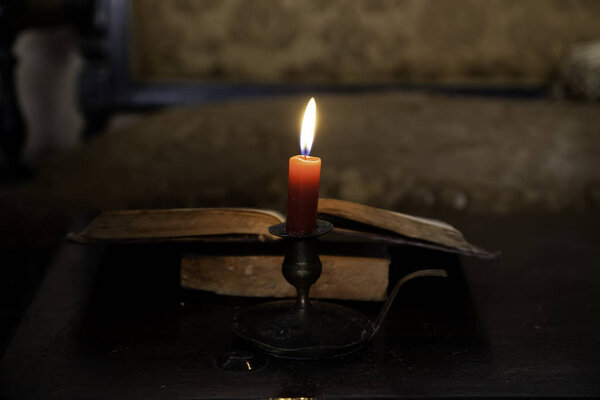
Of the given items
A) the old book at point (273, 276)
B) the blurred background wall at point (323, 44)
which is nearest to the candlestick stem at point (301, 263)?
the old book at point (273, 276)

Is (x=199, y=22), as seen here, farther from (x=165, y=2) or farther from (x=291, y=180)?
(x=291, y=180)

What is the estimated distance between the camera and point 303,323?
20.0 inches

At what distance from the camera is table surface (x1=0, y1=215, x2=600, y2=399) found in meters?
0.45

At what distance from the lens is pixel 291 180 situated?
455 mm

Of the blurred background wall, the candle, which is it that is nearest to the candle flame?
the candle

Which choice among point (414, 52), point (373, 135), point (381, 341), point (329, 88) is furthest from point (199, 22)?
point (381, 341)

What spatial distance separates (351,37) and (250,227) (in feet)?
4.81

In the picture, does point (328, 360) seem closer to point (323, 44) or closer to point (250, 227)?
point (250, 227)

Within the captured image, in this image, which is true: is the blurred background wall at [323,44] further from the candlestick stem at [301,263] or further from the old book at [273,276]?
the candlestick stem at [301,263]

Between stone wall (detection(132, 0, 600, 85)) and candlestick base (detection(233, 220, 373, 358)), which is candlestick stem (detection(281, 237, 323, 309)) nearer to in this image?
candlestick base (detection(233, 220, 373, 358))

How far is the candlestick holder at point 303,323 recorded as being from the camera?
477mm

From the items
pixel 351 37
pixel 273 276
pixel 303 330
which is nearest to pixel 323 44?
pixel 351 37

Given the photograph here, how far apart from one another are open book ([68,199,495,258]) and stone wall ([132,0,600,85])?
140 centimetres

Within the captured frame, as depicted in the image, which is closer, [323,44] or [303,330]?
[303,330]
